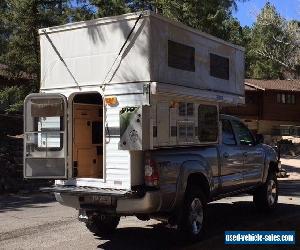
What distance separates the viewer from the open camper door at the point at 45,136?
26.2 feet

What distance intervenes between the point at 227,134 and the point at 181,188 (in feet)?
7.73

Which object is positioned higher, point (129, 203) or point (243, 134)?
point (243, 134)

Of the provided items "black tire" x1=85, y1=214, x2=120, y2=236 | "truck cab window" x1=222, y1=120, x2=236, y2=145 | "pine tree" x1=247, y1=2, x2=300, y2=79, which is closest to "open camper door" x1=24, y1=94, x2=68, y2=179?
"black tire" x1=85, y1=214, x2=120, y2=236

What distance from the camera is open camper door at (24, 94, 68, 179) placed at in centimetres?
799

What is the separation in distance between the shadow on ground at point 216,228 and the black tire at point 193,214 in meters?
0.15

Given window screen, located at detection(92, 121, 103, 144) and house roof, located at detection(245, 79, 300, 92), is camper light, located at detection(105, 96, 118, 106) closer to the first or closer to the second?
window screen, located at detection(92, 121, 103, 144)

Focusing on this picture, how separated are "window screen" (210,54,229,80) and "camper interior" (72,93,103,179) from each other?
6.68ft

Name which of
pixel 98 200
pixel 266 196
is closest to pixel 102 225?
pixel 98 200

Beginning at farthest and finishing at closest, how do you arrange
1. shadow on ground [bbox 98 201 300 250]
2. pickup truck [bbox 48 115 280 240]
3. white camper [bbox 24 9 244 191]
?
shadow on ground [bbox 98 201 300 250] < white camper [bbox 24 9 244 191] < pickup truck [bbox 48 115 280 240]

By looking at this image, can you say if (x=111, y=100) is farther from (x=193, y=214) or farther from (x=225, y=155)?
(x=225, y=155)

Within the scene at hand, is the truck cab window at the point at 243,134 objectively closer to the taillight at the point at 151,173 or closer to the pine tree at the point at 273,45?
the taillight at the point at 151,173

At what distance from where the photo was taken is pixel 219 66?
9477mm

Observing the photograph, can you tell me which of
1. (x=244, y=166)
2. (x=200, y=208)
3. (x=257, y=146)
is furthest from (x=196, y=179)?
(x=257, y=146)

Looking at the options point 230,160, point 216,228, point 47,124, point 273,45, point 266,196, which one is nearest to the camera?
point 47,124
